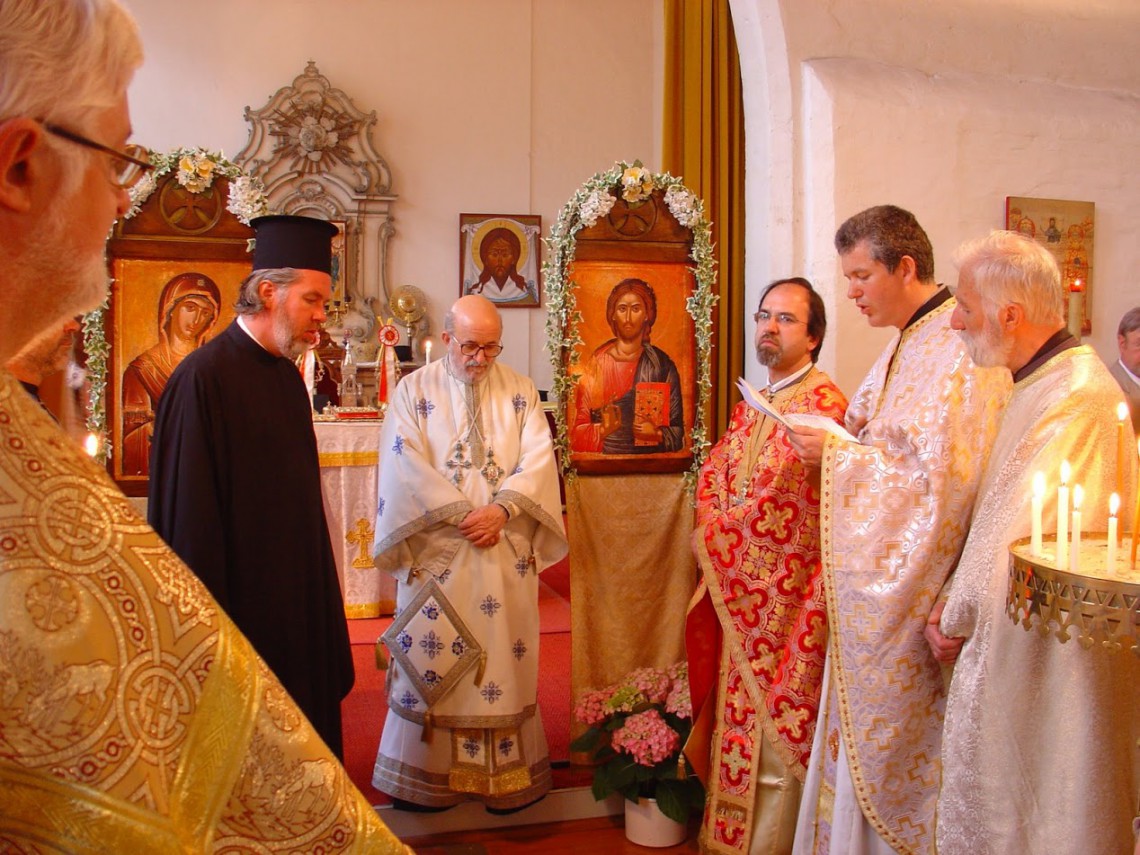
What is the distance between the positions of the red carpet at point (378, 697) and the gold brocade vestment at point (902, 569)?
1.73 meters

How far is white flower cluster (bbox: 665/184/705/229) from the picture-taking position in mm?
4492

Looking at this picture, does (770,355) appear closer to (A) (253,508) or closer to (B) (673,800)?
(B) (673,800)

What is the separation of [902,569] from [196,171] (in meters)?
3.01

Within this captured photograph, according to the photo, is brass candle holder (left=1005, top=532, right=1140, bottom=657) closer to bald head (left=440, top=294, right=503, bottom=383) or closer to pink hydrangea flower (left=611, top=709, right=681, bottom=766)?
pink hydrangea flower (left=611, top=709, right=681, bottom=766)

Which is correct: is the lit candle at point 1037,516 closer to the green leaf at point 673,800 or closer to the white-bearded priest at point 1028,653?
the white-bearded priest at point 1028,653

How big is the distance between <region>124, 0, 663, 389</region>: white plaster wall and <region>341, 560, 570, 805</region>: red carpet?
4.83m

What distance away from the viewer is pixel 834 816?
3.25 m

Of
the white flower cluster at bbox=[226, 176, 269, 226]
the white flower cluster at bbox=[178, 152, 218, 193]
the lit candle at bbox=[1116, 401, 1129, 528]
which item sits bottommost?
the lit candle at bbox=[1116, 401, 1129, 528]

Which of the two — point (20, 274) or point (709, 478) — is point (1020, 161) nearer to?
point (709, 478)

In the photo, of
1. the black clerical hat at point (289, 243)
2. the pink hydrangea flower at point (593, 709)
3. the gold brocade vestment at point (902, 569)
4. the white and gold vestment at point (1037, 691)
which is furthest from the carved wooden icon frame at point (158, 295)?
the white and gold vestment at point (1037, 691)

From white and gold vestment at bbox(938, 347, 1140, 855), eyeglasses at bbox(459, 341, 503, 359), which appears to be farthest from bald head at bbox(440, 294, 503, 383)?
white and gold vestment at bbox(938, 347, 1140, 855)

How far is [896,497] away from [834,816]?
1029mm

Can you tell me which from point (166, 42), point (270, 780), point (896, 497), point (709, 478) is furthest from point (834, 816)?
point (166, 42)

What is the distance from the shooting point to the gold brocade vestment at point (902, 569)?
10.2 feet
